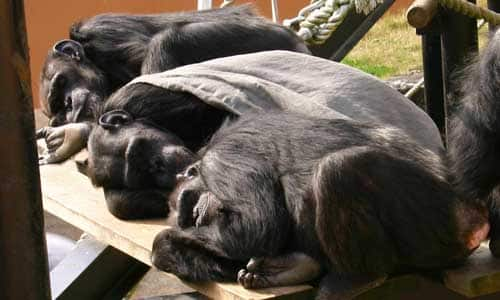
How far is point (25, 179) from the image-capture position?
1926 millimetres

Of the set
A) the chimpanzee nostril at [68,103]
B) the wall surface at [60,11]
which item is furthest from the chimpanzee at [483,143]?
the wall surface at [60,11]

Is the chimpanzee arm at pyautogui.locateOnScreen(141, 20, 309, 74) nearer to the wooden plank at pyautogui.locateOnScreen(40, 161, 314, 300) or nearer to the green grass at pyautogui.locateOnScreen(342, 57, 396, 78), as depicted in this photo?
the wooden plank at pyautogui.locateOnScreen(40, 161, 314, 300)

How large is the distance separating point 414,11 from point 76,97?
1.50m

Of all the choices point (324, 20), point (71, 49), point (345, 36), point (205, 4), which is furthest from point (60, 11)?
point (324, 20)

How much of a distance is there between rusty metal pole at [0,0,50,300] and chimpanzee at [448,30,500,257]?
1.03m

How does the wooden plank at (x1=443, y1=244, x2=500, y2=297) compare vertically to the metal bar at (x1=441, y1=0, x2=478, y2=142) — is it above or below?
below

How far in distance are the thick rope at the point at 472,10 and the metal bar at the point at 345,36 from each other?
1.30 metres

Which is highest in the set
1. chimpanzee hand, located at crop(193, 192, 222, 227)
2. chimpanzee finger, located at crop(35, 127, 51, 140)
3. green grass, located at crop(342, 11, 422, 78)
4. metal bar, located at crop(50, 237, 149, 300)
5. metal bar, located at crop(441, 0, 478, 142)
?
metal bar, located at crop(441, 0, 478, 142)

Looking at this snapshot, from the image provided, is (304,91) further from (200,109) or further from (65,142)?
(65,142)

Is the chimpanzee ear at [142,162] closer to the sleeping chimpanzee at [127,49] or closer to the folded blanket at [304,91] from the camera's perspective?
the folded blanket at [304,91]

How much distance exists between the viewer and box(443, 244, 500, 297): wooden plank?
2238 millimetres

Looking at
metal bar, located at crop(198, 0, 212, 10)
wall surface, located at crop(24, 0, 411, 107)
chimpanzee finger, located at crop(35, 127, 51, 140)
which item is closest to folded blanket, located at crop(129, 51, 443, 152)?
chimpanzee finger, located at crop(35, 127, 51, 140)

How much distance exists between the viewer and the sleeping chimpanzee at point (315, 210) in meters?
2.29

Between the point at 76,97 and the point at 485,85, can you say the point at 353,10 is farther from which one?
the point at 485,85
